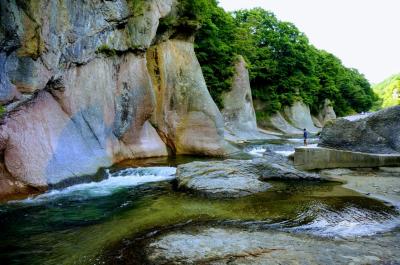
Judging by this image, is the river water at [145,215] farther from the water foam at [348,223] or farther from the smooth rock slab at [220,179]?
the smooth rock slab at [220,179]

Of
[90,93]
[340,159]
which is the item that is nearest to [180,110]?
[90,93]

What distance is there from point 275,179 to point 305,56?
125 ft

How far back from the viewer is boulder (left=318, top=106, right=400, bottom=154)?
14773 millimetres

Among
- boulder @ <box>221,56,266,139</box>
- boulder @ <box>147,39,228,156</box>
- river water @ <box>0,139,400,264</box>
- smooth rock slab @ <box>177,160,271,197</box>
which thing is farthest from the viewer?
boulder @ <box>221,56,266,139</box>

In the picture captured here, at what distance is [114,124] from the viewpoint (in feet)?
55.7

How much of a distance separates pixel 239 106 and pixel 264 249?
94.6 feet

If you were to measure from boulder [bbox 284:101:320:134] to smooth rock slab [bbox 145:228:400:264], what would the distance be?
128 feet

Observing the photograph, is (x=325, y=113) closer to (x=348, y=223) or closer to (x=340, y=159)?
(x=340, y=159)

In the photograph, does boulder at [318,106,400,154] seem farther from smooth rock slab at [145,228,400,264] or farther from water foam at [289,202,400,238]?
smooth rock slab at [145,228,400,264]

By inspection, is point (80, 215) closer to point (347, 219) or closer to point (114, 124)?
point (347, 219)

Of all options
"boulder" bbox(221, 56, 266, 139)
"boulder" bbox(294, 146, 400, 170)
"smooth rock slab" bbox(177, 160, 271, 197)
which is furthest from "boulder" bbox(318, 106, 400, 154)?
"boulder" bbox(221, 56, 266, 139)

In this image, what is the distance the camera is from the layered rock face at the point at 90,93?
A: 10797 millimetres

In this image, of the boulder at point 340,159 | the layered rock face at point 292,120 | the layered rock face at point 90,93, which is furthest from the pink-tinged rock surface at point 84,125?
the layered rock face at point 292,120

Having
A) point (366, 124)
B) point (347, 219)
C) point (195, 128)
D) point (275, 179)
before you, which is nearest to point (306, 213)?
point (347, 219)
